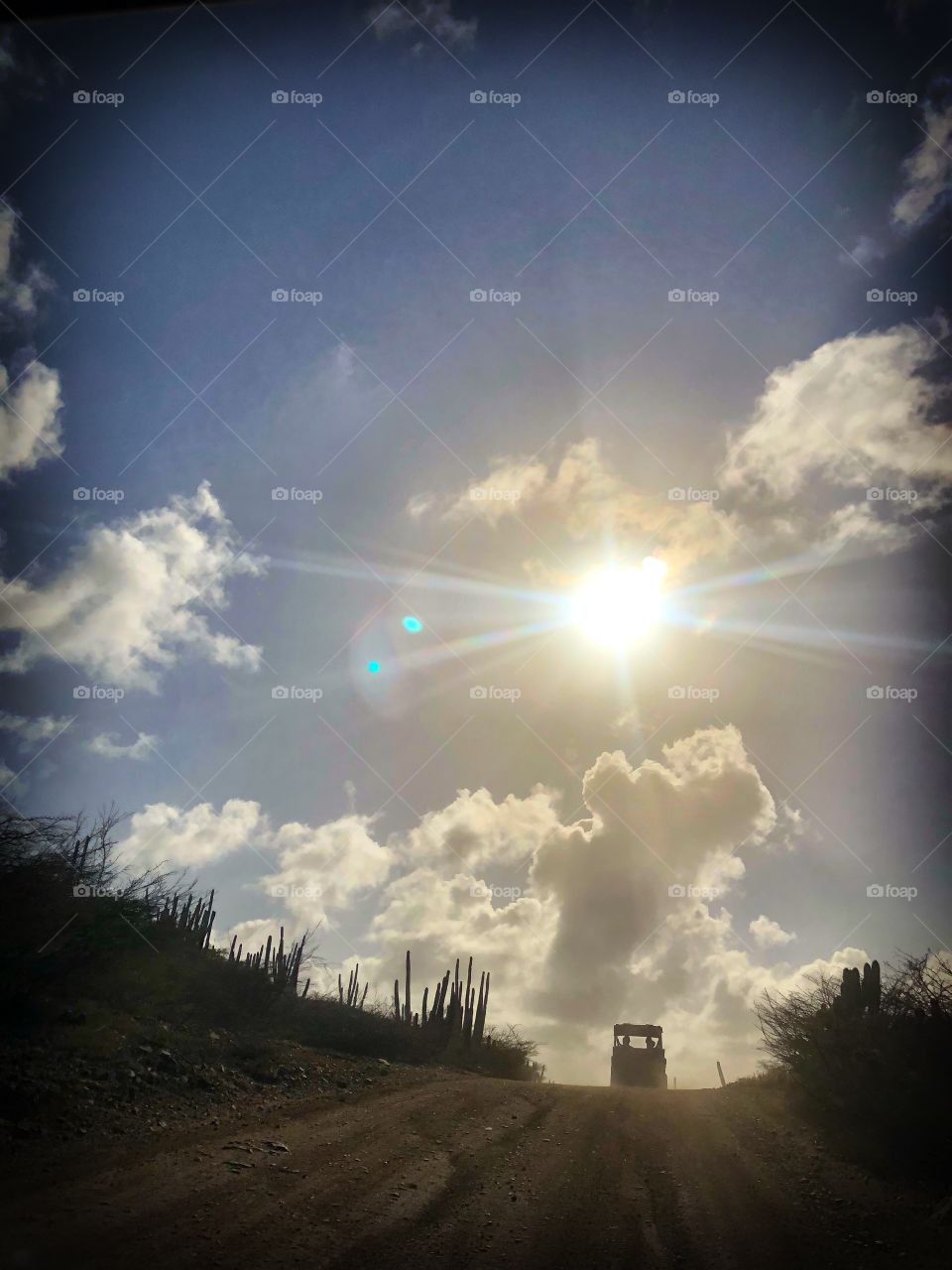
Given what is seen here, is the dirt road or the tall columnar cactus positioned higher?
the tall columnar cactus

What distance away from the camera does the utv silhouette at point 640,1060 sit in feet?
84.4

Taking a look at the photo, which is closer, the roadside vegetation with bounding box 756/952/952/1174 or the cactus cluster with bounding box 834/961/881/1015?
the roadside vegetation with bounding box 756/952/952/1174

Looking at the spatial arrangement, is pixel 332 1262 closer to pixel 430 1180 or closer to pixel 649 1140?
pixel 430 1180

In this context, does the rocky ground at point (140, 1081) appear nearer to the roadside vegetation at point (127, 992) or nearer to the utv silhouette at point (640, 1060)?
the roadside vegetation at point (127, 992)

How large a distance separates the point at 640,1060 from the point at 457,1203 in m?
22.8

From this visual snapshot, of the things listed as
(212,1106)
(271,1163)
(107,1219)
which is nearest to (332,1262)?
(107,1219)

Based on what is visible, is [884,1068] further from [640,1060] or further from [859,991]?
[640,1060]

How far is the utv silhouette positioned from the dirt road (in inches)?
728

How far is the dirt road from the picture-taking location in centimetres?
543

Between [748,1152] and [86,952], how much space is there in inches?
397

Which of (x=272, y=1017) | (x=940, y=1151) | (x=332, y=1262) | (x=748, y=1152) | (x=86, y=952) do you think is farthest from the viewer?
(x=272, y=1017)

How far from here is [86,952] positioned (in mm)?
11688

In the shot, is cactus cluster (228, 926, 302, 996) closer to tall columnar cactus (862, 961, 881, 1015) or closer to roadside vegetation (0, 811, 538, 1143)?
roadside vegetation (0, 811, 538, 1143)

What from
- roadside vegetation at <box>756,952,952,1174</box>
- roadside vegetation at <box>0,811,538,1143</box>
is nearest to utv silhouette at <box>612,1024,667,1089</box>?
roadside vegetation at <box>0,811,538,1143</box>
